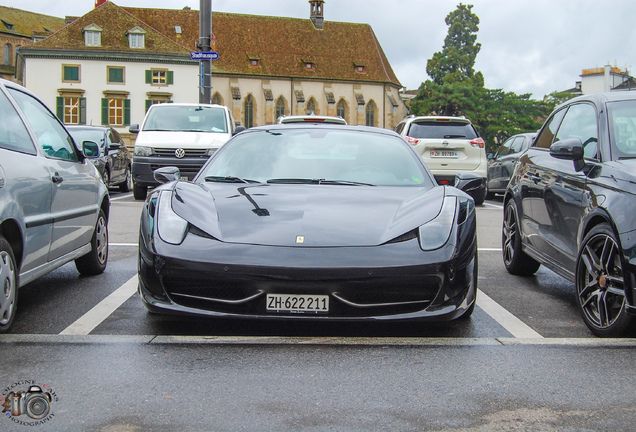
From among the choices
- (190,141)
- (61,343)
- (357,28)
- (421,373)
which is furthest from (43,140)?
(357,28)

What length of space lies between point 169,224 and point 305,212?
2.63ft

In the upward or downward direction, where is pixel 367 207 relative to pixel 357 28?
downward

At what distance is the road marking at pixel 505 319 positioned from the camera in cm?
478

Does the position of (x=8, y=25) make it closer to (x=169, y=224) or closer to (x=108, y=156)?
(x=108, y=156)

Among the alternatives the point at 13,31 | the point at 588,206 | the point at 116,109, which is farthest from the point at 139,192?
the point at 13,31

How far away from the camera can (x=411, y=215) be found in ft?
15.1

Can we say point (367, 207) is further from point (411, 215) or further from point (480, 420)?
point (480, 420)

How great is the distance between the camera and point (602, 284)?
15.2 ft

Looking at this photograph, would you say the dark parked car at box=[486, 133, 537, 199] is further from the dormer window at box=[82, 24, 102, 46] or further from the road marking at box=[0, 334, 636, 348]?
the dormer window at box=[82, 24, 102, 46]

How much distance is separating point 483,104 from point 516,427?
7112 cm

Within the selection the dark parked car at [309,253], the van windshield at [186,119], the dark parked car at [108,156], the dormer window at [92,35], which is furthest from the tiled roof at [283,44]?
the dark parked car at [309,253]

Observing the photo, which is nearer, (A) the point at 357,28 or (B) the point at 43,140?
(B) the point at 43,140

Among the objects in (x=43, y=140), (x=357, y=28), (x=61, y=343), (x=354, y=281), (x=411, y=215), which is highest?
(x=357, y=28)

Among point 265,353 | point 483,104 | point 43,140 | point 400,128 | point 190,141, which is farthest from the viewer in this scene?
point 483,104
